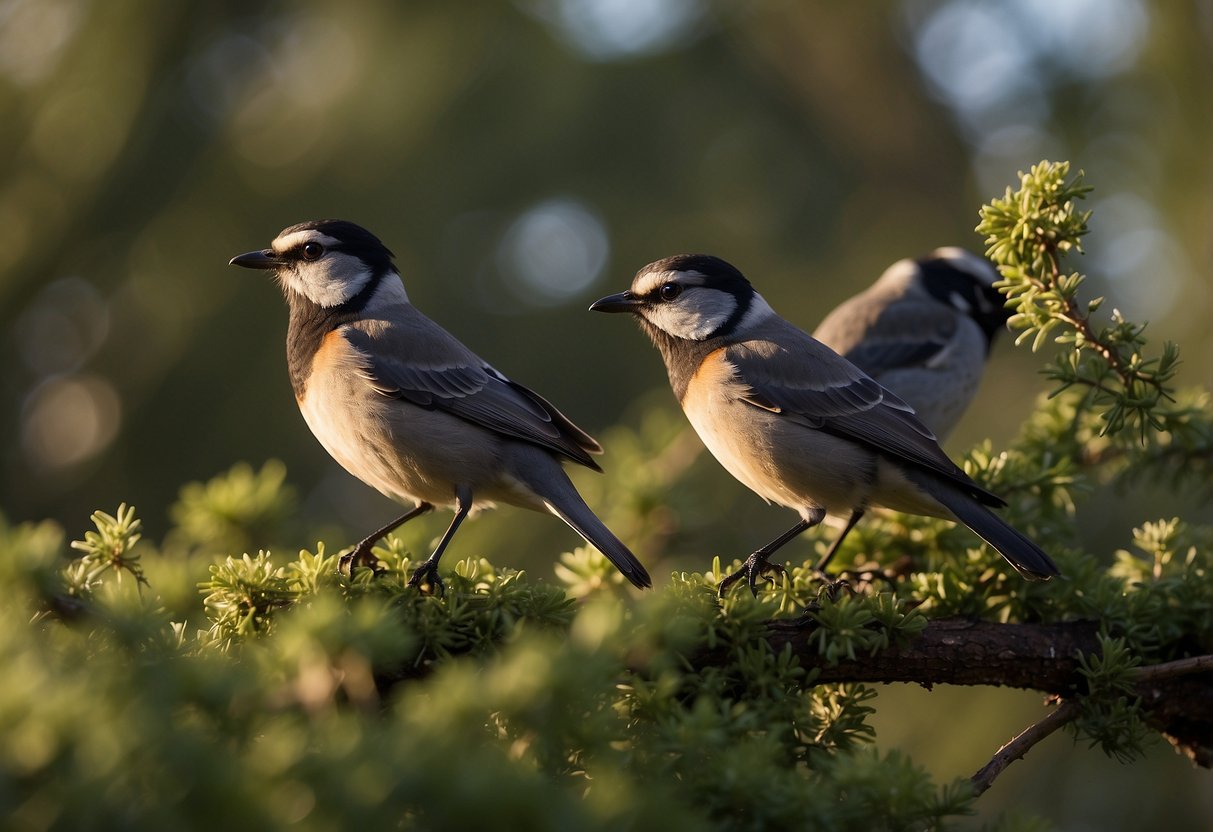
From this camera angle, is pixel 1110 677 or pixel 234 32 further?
pixel 234 32

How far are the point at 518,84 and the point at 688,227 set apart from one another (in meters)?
1.37

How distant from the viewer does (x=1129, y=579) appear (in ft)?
12.8

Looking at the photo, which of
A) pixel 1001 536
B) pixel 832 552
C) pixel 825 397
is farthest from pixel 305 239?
pixel 1001 536

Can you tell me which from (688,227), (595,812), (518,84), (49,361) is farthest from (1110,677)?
(49,361)

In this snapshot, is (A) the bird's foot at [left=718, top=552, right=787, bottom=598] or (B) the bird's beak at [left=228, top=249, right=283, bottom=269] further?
(B) the bird's beak at [left=228, top=249, right=283, bottom=269]

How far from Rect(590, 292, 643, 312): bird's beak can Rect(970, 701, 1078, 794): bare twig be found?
2.39m

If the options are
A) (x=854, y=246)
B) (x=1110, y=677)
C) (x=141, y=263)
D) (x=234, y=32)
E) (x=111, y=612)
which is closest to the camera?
(x=111, y=612)

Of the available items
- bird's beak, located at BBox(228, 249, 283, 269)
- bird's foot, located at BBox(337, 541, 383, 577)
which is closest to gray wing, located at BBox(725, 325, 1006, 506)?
bird's foot, located at BBox(337, 541, 383, 577)

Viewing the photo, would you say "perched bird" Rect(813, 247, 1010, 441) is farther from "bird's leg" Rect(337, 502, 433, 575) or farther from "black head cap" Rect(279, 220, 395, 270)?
"bird's leg" Rect(337, 502, 433, 575)

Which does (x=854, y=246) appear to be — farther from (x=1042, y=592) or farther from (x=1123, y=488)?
(x=1042, y=592)

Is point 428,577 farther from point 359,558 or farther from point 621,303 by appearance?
point 621,303

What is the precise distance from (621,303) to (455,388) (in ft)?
2.76

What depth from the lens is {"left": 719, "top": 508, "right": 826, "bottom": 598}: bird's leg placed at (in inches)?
143

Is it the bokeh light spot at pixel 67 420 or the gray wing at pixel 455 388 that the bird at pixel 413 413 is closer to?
the gray wing at pixel 455 388
